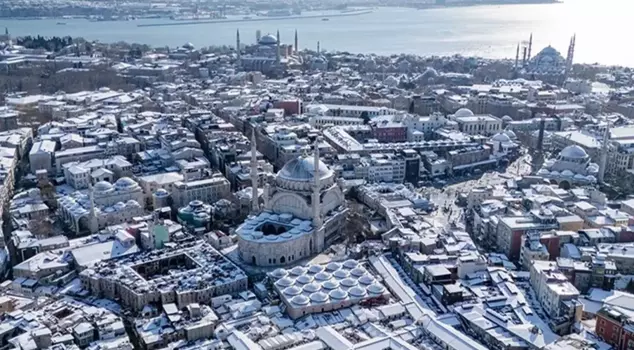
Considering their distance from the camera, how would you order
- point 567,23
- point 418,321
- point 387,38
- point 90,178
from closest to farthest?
point 418,321 < point 90,178 < point 387,38 < point 567,23

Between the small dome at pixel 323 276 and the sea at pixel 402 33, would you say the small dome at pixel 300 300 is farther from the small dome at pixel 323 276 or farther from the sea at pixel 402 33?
the sea at pixel 402 33

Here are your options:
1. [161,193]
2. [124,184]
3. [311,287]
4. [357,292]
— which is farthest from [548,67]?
[311,287]

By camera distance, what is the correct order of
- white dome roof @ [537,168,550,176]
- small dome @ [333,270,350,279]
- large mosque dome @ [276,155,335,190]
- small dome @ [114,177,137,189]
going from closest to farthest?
small dome @ [333,270,350,279], large mosque dome @ [276,155,335,190], small dome @ [114,177,137,189], white dome roof @ [537,168,550,176]

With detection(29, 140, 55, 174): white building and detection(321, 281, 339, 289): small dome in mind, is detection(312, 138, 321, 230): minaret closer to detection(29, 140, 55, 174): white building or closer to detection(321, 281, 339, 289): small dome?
detection(321, 281, 339, 289): small dome

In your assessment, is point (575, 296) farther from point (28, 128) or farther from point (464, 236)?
point (28, 128)

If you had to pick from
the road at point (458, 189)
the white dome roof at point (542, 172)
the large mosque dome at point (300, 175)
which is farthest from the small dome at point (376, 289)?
the white dome roof at point (542, 172)

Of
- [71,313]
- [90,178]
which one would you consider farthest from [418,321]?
[90,178]

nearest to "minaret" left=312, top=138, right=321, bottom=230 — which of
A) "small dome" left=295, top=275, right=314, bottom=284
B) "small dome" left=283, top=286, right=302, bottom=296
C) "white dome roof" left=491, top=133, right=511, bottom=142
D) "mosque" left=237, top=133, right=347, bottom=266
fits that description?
"mosque" left=237, top=133, right=347, bottom=266
